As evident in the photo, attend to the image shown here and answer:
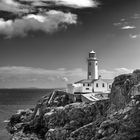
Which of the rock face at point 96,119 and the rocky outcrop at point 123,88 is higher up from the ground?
the rocky outcrop at point 123,88

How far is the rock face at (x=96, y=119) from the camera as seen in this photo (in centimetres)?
3177

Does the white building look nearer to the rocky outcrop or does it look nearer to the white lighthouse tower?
the white lighthouse tower

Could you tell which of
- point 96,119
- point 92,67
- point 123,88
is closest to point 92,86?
point 92,67

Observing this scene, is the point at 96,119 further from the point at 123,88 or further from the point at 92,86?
the point at 92,86

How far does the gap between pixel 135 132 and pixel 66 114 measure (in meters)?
17.0

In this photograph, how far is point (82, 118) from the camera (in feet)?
144

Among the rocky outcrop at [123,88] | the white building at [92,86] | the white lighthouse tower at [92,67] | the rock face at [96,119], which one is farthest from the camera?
the white lighthouse tower at [92,67]

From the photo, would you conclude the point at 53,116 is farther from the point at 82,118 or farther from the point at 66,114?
the point at 82,118

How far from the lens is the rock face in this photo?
3177cm

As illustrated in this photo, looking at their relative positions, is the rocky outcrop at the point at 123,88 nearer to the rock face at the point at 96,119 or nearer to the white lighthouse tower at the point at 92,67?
the rock face at the point at 96,119

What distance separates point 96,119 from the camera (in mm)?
42375

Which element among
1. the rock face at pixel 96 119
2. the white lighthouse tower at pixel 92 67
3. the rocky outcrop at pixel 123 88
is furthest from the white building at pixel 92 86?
the rocky outcrop at pixel 123 88

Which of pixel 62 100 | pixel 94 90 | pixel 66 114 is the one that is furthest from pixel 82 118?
pixel 94 90

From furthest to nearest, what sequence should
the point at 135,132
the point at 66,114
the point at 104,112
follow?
the point at 66,114 → the point at 104,112 → the point at 135,132
